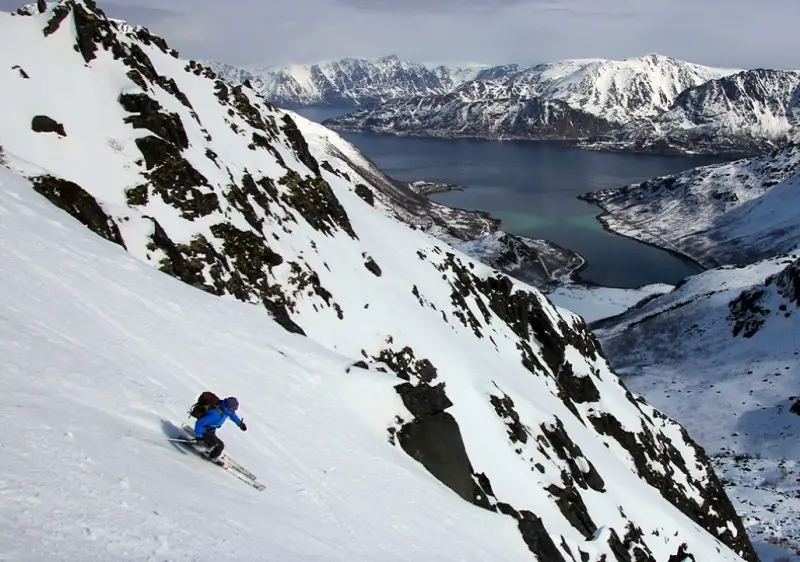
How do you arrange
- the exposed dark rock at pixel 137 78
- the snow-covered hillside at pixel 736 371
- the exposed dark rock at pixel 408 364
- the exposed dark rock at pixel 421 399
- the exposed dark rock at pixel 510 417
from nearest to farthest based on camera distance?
1. the exposed dark rock at pixel 421 399
2. the exposed dark rock at pixel 510 417
3. the exposed dark rock at pixel 408 364
4. the exposed dark rock at pixel 137 78
5. the snow-covered hillside at pixel 736 371

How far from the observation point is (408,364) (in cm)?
3775

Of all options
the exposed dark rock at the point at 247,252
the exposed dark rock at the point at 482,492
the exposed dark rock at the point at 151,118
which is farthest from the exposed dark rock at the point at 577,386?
the exposed dark rock at the point at 151,118

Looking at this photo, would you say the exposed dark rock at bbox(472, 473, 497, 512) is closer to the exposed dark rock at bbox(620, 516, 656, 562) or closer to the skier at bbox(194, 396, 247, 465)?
the exposed dark rock at bbox(620, 516, 656, 562)

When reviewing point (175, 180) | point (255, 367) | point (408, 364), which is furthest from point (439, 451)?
point (175, 180)

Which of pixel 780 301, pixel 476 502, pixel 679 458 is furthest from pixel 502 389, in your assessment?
pixel 780 301

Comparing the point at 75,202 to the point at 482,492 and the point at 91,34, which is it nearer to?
the point at 91,34

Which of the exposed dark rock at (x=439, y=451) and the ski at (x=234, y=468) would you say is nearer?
the ski at (x=234, y=468)

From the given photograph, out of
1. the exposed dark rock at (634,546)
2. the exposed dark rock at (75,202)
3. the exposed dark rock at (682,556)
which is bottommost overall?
the exposed dark rock at (682,556)

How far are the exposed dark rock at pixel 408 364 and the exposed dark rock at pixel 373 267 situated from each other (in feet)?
35.1

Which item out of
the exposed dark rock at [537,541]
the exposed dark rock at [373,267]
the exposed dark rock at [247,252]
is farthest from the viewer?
the exposed dark rock at [373,267]

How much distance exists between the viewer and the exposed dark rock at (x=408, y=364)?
37.2 metres

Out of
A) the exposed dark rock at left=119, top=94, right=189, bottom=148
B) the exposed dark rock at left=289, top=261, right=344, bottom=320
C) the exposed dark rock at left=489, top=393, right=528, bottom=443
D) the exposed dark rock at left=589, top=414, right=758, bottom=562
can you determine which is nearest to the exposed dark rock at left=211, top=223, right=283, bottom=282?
the exposed dark rock at left=289, top=261, right=344, bottom=320

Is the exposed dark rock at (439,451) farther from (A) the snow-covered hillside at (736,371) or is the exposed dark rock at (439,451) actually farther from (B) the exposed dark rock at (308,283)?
(A) the snow-covered hillside at (736,371)

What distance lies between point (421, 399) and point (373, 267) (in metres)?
24.2
